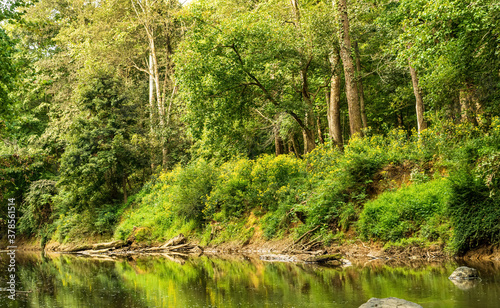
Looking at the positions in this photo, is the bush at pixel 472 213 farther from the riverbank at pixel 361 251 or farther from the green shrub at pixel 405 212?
the green shrub at pixel 405 212

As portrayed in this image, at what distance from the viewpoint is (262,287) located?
9359 mm

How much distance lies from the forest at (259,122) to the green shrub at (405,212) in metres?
0.04

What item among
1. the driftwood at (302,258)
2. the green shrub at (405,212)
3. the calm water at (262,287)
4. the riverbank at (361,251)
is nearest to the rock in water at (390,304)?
the calm water at (262,287)

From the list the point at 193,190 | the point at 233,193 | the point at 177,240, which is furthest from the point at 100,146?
the point at 233,193

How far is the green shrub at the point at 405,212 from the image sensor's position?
40.2ft

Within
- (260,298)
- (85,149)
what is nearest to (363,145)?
(260,298)

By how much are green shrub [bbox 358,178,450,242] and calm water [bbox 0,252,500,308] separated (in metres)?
1.54

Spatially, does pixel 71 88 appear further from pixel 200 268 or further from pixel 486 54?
pixel 486 54

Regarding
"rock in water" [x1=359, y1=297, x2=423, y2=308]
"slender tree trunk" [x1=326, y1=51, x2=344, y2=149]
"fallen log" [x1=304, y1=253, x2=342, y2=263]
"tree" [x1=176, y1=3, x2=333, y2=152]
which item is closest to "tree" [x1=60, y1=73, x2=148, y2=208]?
"tree" [x1=176, y1=3, x2=333, y2=152]

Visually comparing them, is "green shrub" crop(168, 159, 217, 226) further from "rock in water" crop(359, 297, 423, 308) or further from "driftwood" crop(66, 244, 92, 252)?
"rock in water" crop(359, 297, 423, 308)

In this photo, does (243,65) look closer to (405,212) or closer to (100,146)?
(405,212)

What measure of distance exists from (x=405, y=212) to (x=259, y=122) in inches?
541

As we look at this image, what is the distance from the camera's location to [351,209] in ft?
47.0

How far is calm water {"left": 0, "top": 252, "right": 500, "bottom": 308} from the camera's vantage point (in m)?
7.47
